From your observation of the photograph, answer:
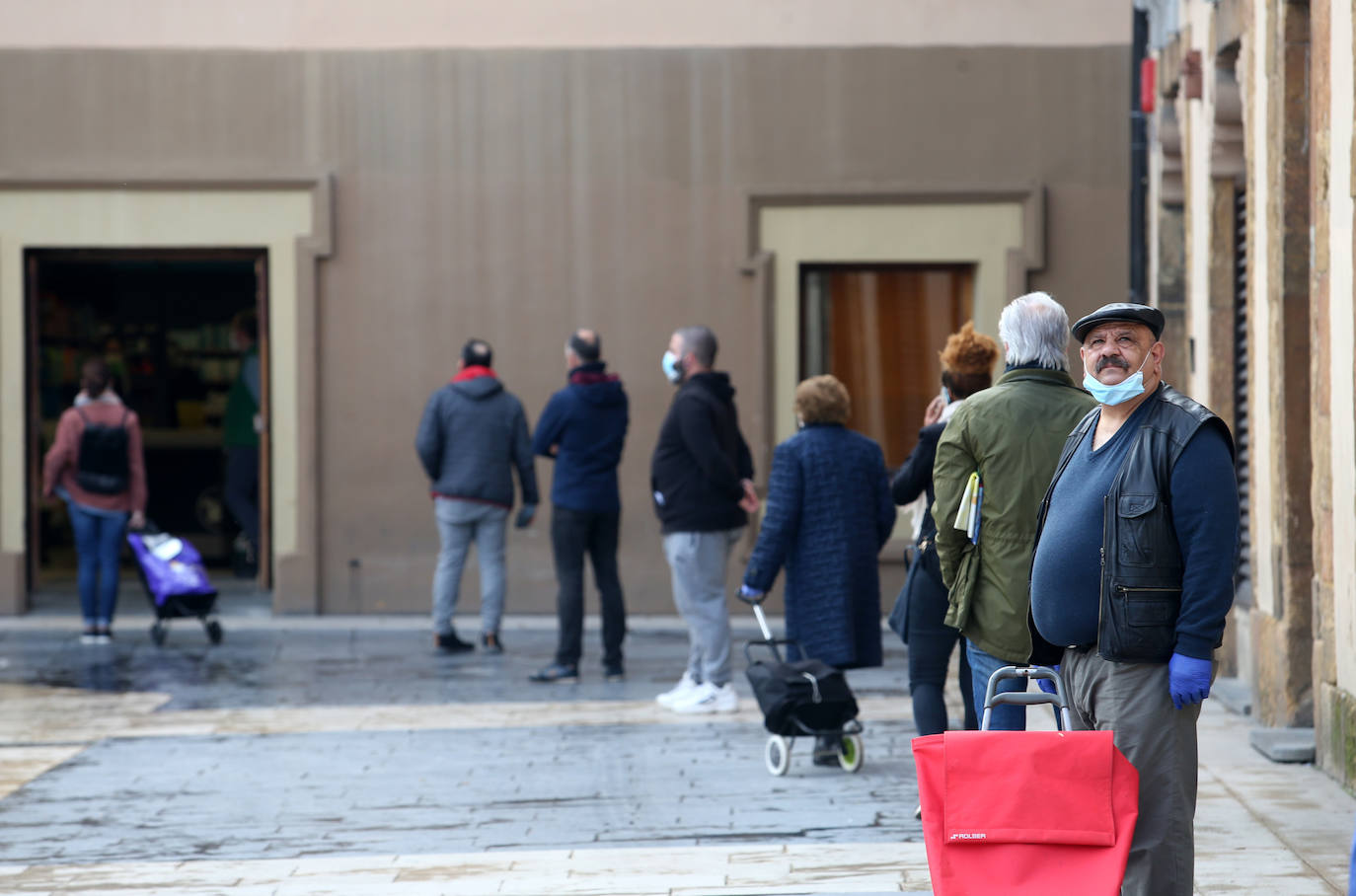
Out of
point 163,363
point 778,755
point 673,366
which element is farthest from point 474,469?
point 163,363

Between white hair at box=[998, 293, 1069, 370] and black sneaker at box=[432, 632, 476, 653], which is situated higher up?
white hair at box=[998, 293, 1069, 370]

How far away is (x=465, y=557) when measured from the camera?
10.9 m

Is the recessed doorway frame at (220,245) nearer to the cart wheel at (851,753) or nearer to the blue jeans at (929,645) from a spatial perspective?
the cart wheel at (851,753)

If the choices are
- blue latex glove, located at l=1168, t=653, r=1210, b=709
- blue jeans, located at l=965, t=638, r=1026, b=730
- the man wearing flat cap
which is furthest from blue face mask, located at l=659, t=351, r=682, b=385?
blue latex glove, located at l=1168, t=653, r=1210, b=709

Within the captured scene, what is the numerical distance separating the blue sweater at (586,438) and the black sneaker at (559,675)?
34.5 inches

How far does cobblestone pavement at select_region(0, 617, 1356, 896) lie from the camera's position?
5.60 metres

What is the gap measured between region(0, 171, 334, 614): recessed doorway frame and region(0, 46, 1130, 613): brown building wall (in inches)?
4.8

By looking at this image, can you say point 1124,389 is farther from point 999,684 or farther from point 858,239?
point 858,239

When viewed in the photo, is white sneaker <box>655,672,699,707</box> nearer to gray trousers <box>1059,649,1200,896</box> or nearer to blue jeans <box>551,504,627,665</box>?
blue jeans <box>551,504,627,665</box>

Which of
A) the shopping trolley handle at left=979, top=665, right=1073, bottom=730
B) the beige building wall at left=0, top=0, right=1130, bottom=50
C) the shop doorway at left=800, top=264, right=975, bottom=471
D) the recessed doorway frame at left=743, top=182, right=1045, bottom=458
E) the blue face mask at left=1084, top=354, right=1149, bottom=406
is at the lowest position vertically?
the shopping trolley handle at left=979, top=665, right=1073, bottom=730

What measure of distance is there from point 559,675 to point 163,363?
7.97m

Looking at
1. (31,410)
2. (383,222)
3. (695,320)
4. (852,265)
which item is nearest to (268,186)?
(383,222)

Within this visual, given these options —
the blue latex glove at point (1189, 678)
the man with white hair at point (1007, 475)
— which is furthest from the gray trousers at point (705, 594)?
the blue latex glove at point (1189, 678)

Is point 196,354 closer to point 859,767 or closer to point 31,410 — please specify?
point 31,410
